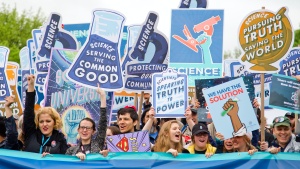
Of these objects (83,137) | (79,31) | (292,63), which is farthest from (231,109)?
(79,31)

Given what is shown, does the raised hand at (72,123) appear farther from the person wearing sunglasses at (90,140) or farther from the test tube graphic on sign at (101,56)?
the person wearing sunglasses at (90,140)

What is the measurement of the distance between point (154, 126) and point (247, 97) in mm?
2068

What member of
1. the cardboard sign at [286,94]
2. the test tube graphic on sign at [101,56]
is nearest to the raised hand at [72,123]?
the test tube graphic on sign at [101,56]

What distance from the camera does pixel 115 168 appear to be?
884 cm

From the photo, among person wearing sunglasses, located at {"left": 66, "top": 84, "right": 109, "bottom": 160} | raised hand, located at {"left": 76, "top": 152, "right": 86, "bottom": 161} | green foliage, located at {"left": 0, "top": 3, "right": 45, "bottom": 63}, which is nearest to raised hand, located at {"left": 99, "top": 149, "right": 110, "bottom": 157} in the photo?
person wearing sunglasses, located at {"left": 66, "top": 84, "right": 109, "bottom": 160}

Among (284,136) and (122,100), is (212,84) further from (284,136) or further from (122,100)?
(122,100)

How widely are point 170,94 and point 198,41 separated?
2.23 m

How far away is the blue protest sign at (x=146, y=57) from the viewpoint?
40.5 ft

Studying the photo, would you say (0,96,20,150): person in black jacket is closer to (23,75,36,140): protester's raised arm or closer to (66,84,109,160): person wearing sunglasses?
(23,75,36,140): protester's raised arm

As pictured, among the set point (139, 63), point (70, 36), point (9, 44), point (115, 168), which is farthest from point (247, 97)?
point (9, 44)

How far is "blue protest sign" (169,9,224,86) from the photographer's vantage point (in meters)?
12.5

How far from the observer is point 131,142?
901 centimetres

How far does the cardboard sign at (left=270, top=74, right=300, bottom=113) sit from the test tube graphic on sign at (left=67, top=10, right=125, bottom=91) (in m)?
2.19

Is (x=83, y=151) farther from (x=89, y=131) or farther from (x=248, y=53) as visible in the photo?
(x=248, y=53)
